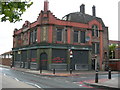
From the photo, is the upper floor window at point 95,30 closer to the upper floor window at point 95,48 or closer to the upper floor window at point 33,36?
the upper floor window at point 95,48

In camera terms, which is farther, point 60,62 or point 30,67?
point 30,67

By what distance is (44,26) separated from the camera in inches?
1232

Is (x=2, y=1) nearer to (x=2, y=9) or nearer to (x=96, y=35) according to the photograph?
(x=2, y=9)

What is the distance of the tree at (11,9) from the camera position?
5.72 m

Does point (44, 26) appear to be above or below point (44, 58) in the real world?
above

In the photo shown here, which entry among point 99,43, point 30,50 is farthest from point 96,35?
point 30,50

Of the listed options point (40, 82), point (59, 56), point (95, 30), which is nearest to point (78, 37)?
point (95, 30)

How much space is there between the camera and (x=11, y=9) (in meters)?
5.86

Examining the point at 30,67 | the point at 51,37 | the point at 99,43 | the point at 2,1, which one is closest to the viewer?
the point at 2,1

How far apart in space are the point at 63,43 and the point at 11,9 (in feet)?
85.6

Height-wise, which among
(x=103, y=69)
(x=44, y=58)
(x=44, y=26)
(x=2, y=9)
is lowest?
(x=103, y=69)

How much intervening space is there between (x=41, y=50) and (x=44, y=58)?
1.53 meters

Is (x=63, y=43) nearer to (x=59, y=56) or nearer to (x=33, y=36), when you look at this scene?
(x=59, y=56)

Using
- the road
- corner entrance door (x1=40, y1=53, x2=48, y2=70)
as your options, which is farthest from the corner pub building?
the road
